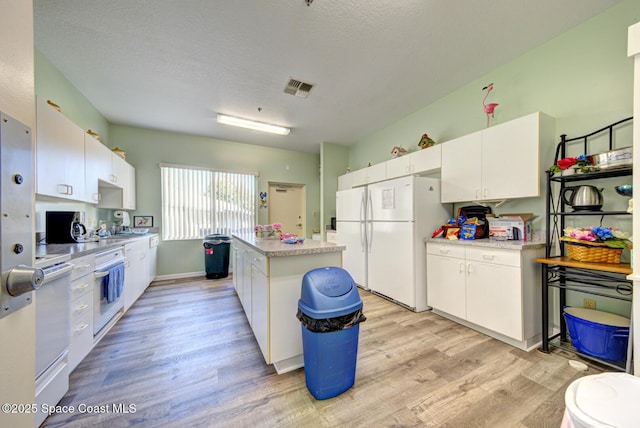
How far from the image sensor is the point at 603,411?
0.72 metres

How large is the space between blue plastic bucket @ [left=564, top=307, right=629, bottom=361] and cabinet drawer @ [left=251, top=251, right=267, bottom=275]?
8.18 ft

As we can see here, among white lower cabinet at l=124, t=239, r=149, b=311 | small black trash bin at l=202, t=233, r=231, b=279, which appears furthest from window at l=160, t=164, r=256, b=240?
white lower cabinet at l=124, t=239, r=149, b=311

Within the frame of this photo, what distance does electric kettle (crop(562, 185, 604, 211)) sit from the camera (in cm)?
181

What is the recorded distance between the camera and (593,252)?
5.65ft

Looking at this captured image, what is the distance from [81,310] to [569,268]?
4.03m

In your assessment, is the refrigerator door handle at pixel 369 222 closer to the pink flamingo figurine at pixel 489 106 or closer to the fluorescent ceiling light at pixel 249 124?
the pink flamingo figurine at pixel 489 106

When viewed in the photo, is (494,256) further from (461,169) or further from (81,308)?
(81,308)

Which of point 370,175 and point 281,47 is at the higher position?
point 281,47

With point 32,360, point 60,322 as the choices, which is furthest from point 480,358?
point 60,322

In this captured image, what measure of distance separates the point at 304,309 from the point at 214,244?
3320 mm

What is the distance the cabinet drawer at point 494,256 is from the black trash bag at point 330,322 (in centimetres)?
155

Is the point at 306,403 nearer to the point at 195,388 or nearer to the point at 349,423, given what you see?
the point at 349,423

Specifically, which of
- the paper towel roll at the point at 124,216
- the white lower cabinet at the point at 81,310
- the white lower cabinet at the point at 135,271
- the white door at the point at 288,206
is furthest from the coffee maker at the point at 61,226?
the white door at the point at 288,206

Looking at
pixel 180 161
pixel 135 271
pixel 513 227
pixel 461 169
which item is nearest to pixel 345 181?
pixel 461 169
